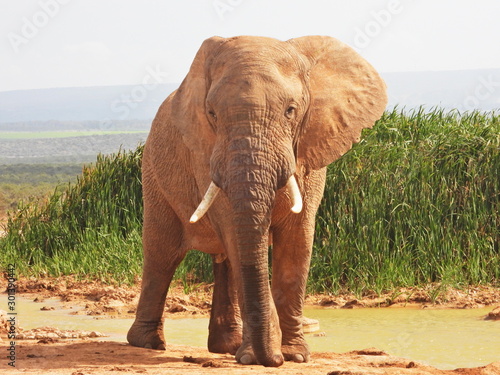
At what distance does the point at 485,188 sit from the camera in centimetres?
1098

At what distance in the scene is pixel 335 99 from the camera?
20.6 ft

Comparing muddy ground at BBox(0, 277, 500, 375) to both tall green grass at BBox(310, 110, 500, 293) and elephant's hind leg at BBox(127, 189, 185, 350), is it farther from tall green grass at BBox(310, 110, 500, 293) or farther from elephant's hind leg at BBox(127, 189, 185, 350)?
tall green grass at BBox(310, 110, 500, 293)

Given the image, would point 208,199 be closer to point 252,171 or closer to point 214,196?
point 214,196

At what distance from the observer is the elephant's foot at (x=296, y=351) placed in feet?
20.7

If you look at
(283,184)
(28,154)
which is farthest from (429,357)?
(28,154)

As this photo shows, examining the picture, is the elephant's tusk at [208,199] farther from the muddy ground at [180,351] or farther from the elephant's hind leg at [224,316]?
the elephant's hind leg at [224,316]

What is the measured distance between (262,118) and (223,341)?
238 cm

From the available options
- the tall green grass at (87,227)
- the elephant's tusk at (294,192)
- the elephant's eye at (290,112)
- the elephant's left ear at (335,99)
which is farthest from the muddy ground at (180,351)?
the elephant's eye at (290,112)

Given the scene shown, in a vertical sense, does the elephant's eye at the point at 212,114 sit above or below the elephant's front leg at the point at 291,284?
above

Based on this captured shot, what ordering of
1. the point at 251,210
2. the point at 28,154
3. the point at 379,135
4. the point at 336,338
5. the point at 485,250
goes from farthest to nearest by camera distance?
the point at 28,154
the point at 379,135
the point at 485,250
the point at 336,338
the point at 251,210

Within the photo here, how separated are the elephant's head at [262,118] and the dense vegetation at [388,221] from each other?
12.9 feet

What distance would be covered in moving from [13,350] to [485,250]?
18.7ft

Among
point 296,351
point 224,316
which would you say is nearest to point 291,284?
point 296,351

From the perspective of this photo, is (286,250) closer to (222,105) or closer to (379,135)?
(222,105)
